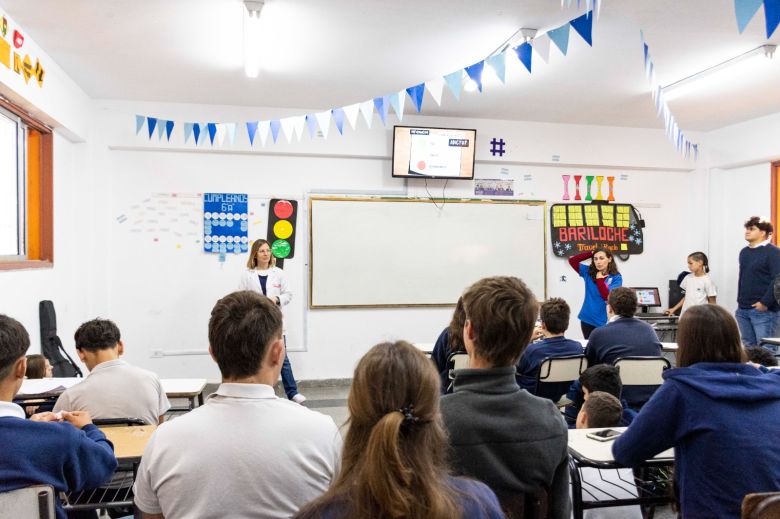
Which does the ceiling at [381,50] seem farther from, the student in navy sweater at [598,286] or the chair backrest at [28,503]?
the chair backrest at [28,503]

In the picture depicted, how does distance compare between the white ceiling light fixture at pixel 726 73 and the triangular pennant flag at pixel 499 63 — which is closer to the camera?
the triangular pennant flag at pixel 499 63

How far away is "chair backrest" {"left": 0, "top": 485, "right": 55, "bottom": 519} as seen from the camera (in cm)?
120

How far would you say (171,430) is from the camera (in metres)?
1.12

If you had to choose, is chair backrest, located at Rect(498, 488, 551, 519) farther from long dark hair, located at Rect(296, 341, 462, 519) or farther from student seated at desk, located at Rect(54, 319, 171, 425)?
student seated at desk, located at Rect(54, 319, 171, 425)

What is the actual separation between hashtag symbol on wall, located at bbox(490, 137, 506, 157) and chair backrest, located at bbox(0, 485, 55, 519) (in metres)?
5.19

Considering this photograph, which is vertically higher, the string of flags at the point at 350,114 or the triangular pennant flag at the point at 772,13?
the string of flags at the point at 350,114

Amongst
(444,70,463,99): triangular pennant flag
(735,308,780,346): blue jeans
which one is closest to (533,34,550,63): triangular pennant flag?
(444,70,463,99): triangular pennant flag

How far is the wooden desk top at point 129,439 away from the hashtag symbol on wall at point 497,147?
181 inches

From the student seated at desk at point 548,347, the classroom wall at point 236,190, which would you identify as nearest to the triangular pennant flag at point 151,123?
the classroom wall at point 236,190

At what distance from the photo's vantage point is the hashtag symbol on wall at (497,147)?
5.78m

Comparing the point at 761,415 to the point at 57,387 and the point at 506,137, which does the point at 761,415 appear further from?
the point at 506,137

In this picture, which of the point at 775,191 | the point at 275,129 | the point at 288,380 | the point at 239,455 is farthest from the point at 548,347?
the point at 775,191

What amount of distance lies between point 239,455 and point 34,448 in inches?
21.7

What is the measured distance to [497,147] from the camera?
5789 mm
